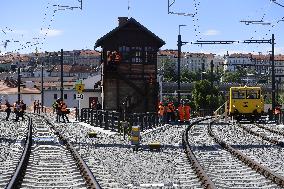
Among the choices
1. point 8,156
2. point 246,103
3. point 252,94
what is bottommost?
point 8,156

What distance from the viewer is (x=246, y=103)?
4191 centimetres

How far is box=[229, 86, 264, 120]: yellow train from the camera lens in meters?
41.9

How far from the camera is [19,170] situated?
13086mm

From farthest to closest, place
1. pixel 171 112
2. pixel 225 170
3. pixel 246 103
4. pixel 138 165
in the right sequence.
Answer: pixel 246 103, pixel 171 112, pixel 138 165, pixel 225 170

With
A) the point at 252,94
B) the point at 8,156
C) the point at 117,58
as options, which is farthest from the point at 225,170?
the point at 117,58

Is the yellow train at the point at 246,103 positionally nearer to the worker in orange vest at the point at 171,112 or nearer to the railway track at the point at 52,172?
the worker in orange vest at the point at 171,112

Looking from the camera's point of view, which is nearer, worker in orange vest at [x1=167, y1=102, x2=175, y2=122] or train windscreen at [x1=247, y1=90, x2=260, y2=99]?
worker in orange vest at [x1=167, y1=102, x2=175, y2=122]

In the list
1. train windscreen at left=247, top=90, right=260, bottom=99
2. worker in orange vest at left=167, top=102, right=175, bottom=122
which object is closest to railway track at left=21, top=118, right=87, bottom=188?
worker in orange vest at left=167, top=102, right=175, bottom=122

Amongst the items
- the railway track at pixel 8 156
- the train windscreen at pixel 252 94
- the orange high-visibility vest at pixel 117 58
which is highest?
the orange high-visibility vest at pixel 117 58

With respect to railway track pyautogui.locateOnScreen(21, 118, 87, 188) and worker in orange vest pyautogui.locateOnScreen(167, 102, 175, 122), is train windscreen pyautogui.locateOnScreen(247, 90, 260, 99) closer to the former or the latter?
worker in orange vest pyautogui.locateOnScreen(167, 102, 175, 122)

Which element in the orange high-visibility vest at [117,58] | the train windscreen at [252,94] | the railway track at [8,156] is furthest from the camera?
the orange high-visibility vest at [117,58]

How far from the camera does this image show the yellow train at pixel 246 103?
41.9 metres

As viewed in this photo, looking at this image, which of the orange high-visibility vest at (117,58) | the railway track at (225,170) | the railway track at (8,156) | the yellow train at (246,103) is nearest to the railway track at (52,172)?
the railway track at (8,156)

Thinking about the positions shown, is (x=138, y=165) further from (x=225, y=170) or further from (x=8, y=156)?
(x=8, y=156)
